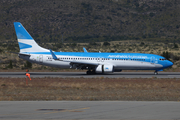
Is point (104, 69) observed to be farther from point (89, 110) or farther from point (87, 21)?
point (87, 21)

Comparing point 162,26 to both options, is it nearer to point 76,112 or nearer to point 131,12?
point 131,12

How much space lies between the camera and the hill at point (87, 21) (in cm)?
13438

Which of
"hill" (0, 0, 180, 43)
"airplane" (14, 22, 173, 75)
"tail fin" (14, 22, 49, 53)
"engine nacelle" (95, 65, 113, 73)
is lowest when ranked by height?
"engine nacelle" (95, 65, 113, 73)

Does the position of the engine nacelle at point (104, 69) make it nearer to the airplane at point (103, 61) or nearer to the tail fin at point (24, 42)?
the airplane at point (103, 61)

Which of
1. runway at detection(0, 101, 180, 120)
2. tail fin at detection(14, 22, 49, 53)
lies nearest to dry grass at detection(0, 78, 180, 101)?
runway at detection(0, 101, 180, 120)

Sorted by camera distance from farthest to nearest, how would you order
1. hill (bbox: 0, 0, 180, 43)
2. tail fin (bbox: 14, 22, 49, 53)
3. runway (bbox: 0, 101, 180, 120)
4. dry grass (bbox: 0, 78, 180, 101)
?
hill (bbox: 0, 0, 180, 43) < tail fin (bbox: 14, 22, 49, 53) < dry grass (bbox: 0, 78, 180, 101) < runway (bbox: 0, 101, 180, 120)

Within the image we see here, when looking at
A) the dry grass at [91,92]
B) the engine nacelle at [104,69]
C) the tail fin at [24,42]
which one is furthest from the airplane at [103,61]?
the dry grass at [91,92]

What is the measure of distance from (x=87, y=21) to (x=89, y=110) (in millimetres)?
124318

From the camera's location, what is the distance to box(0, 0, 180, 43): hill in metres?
134

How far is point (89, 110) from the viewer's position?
600 inches

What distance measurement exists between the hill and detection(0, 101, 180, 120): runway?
114 metres

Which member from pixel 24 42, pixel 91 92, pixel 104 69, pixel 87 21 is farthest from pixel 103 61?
pixel 87 21

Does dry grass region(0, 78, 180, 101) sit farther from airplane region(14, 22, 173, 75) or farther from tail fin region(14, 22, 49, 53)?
tail fin region(14, 22, 49, 53)

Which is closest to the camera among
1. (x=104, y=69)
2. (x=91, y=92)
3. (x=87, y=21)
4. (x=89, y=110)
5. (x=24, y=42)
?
(x=89, y=110)
